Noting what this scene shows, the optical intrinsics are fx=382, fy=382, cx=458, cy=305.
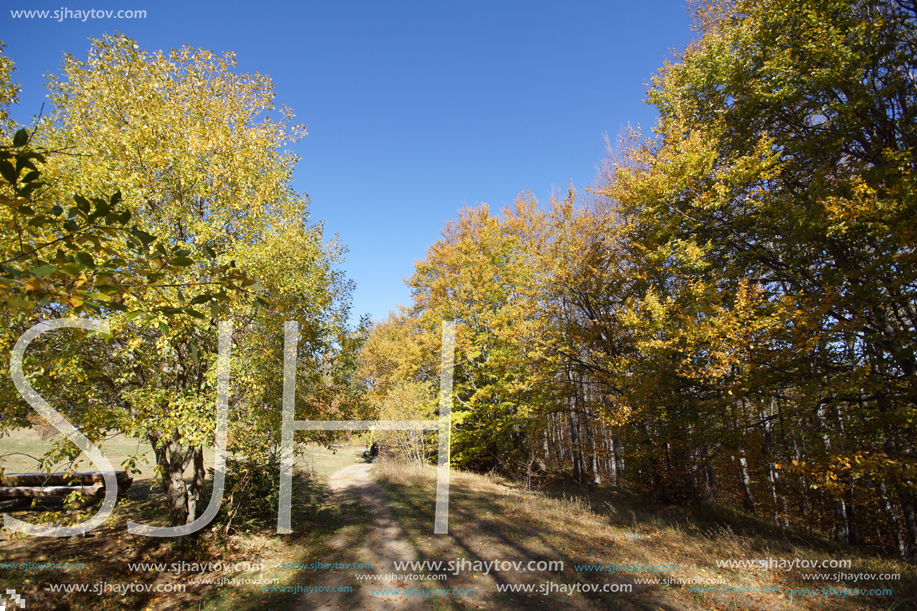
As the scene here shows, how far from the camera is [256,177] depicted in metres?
7.36

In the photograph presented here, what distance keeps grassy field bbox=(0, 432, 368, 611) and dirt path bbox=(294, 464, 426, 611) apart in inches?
12.8

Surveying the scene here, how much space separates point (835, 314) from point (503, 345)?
363 inches

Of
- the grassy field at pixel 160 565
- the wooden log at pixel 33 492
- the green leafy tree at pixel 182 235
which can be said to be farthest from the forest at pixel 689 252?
the wooden log at pixel 33 492

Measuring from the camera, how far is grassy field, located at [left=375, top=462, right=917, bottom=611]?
5.12 meters

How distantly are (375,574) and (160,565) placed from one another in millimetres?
3739

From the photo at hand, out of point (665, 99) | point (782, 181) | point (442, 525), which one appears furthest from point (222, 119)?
point (782, 181)

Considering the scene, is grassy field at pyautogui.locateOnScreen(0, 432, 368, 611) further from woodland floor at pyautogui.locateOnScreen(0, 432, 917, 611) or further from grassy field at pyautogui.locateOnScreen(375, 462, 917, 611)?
grassy field at pyautogui.locateOnScreen(375, 462, 917, 611)

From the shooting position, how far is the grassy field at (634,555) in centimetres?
512

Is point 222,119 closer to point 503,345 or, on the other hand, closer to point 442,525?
point 442,525

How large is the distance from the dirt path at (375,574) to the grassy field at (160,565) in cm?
33

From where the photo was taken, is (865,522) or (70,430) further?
(865,522)

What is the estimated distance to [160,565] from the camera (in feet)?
21.6

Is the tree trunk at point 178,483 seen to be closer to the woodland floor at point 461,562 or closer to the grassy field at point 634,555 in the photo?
the woodland floor at point 461,562

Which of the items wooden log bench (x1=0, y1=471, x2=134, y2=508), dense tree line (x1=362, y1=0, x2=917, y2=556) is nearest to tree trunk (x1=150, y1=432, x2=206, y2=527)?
wooden log bench (x1=0, y1=471, x2=134, y2=508)
